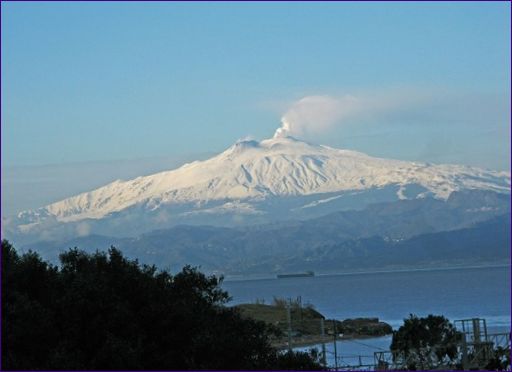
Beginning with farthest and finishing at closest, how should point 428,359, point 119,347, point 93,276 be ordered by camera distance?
point 428,359, point 93,276, point 119,347

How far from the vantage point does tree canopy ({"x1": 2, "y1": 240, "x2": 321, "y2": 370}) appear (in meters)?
29.2

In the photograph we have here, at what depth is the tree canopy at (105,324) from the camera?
29172mm

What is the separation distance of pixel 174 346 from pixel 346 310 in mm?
120722

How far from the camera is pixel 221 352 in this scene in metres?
32.1

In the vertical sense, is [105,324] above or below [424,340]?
above

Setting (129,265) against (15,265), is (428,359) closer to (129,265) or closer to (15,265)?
(129,265)

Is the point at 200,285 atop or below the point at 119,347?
atop

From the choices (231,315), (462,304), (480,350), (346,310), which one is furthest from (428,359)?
(346,310)

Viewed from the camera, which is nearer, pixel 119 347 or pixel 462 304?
pixel 119 347

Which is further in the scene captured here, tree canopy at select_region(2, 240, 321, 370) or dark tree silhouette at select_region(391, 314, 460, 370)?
dark tree silhouette at select_region(391, 314, 460, 370)

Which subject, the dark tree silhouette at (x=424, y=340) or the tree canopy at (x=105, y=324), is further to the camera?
the dark tree silhouette at (x=424, y=340)

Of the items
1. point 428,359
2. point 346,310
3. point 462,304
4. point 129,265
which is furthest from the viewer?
point 346,310

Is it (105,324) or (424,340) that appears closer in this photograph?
(105,324)

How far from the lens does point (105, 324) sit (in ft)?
100
